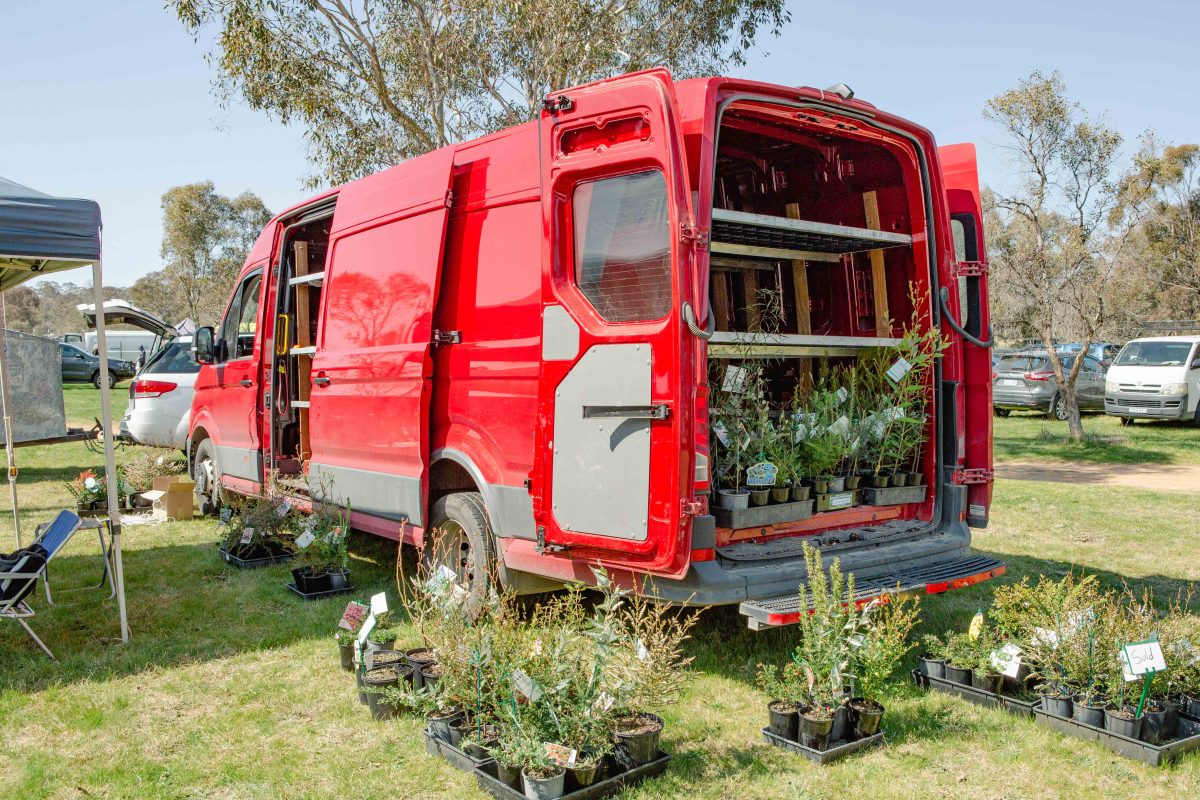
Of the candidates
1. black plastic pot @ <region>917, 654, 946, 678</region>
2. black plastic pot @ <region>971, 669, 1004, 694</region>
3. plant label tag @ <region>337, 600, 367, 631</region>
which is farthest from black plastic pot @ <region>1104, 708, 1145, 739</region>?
plant label tag @ <region>337, 600, 367, 631</region>

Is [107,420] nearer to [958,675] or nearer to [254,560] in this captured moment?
[254,560]

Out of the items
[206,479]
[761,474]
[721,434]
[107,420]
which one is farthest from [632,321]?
[206,479]

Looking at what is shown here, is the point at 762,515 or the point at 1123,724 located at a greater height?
the point at 762,515

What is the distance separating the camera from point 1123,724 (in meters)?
3.59

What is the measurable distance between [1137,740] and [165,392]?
523 inches

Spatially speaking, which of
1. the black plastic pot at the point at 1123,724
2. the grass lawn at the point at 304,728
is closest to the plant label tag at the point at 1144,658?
the black plastic pot at the point at 1123,724

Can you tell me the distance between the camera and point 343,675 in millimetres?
4633

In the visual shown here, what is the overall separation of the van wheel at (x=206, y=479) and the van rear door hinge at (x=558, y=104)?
5.77 meters

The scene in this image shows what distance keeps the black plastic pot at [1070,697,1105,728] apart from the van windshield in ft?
Answer: 58.1

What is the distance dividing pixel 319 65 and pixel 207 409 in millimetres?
6677

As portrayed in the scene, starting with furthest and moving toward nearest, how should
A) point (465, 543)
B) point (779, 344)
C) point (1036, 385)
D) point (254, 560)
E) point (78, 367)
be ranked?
point (78, 367), point (1036, 385), point (254, 560), point (465, 543), point (779, 344)

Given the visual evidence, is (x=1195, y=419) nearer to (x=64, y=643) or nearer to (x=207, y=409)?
(x=207, y=409)

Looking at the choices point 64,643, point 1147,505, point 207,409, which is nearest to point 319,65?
point 207,409

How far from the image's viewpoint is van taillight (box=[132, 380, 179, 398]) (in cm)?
1349
